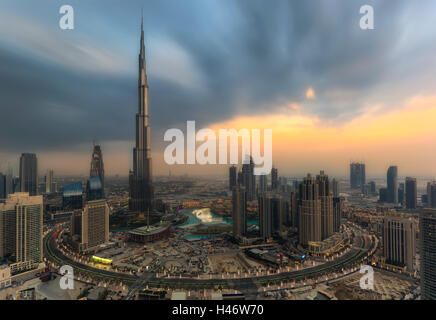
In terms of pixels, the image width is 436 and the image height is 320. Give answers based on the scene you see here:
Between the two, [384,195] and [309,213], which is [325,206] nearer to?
[309,213]

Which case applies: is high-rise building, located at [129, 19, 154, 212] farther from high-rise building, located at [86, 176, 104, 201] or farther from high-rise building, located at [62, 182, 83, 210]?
high-rise building, located at [86, 176, 104, 201]

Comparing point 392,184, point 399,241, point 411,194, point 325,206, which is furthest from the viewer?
point 392,184

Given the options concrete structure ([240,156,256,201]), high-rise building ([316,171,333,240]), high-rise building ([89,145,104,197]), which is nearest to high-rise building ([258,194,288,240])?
high-rise building ([316,171,333,240])

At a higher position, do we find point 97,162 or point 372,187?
point 97,162

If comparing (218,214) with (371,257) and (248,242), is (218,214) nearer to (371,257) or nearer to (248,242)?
(248,242)

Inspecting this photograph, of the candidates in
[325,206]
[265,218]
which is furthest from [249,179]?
[325,206]

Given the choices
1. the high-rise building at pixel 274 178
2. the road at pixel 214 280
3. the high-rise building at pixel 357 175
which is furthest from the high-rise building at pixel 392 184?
the road at pixel 214 280
